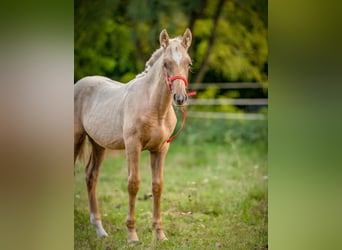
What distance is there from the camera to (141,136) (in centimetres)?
316

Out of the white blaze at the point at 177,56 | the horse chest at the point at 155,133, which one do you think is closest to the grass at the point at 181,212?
the horse chest at the point at 155,133

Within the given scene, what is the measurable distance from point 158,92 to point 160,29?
1297 millimetres

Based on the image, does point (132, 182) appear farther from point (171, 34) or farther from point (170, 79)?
point (171, 34)

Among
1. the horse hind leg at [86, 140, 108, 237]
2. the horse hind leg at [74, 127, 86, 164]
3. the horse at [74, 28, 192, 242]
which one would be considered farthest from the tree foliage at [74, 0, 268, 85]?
the horse hind leg at [86, 140, 108, 237]

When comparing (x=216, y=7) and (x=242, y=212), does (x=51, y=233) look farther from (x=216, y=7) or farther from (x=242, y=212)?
(x=216, y=7)

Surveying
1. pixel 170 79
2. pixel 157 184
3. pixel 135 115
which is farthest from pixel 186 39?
pixel 157 184

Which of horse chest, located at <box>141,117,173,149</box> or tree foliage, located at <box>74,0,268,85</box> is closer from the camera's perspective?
horse chest, located at <box>141,117,173,149</box>

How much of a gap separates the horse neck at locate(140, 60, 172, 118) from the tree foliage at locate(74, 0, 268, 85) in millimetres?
337

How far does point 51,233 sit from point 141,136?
0.78m

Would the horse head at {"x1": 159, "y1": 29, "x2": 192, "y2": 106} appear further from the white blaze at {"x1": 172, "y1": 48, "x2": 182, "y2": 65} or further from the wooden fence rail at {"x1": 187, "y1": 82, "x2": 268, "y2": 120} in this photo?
the wooden fence rail at {"x1": 187, "y1": 82, "x2": 268, "y2": 120}

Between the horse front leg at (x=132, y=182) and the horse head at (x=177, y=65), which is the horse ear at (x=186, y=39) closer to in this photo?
the horse head at (x=177, y=65)

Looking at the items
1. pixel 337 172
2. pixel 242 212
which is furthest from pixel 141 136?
pixel 337 172

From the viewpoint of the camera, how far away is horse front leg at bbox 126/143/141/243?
317 centimetres

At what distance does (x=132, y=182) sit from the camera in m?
3.22
